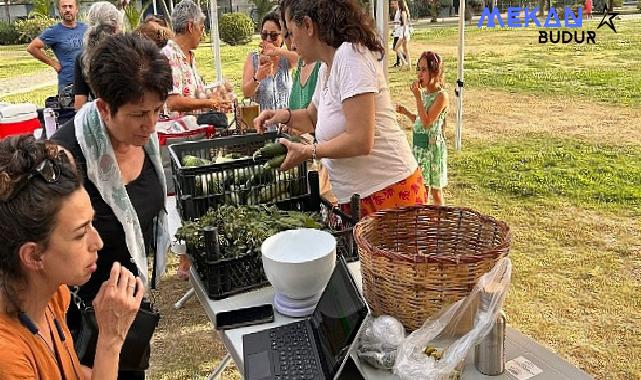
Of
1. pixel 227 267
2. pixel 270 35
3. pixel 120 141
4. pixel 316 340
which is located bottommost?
pixel 316 340

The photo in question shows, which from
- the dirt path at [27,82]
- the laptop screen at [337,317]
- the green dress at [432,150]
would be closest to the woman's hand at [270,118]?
the laptop screen at [337,317]

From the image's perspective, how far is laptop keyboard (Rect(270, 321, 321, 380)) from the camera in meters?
1.38

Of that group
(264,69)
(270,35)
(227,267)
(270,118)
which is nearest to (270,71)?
(264,69)

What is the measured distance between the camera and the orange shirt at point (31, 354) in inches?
45.1

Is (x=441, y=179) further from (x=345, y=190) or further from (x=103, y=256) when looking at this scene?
(x=103, y=256)

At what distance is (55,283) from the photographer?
1303 mm

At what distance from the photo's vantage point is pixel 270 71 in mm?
3965

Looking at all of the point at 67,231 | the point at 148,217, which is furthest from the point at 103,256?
the point at 67,231

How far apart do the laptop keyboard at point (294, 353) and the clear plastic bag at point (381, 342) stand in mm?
121

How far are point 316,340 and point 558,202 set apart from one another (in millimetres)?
4205

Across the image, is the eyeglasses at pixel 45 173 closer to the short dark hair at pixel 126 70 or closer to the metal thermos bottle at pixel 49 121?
the short dark hair at pixel 126 70

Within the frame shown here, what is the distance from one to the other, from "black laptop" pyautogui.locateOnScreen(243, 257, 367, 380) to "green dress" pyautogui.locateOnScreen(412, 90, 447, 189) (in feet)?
10.5

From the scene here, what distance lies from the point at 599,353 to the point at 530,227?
171 centimetres

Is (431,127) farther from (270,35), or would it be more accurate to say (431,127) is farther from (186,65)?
(186,65)
